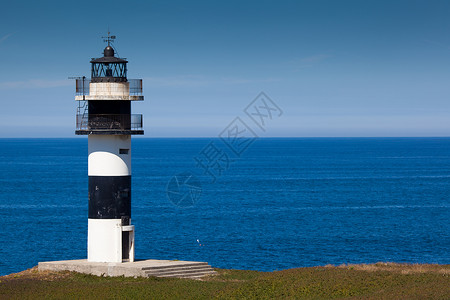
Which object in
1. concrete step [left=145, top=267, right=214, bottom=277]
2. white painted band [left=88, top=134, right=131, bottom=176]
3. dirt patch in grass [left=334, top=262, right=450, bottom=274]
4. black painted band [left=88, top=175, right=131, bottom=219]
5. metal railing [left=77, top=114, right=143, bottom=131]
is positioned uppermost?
metal railing [left=77, top=114, right=143, bottom=131]

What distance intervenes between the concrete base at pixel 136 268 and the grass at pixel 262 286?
530mm

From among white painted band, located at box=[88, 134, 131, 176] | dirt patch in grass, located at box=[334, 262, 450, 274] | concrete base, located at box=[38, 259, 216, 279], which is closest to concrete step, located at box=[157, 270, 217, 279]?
concrete base, located at box=[38, 259, 216, 279]

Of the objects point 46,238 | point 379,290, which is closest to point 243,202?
point 46,238

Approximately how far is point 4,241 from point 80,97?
1219 inches

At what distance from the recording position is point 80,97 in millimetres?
32969

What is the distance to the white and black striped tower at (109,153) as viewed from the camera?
32719 mm

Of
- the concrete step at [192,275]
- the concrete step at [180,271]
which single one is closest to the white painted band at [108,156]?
the concrete step at [180,271]

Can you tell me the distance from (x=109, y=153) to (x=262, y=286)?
11.0 metres

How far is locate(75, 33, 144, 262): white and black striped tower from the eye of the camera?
32.7 meters

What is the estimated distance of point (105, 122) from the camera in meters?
33.2

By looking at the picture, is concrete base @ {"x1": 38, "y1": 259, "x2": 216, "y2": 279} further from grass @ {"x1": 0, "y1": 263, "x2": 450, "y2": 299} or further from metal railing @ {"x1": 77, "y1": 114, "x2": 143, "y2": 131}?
metal railing @ {"x1": 77, "y1": 114, "x2": 143, "y2": 131}

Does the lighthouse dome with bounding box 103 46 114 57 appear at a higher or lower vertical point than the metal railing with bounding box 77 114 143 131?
higher

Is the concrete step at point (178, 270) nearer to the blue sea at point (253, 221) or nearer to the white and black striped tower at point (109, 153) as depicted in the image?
the white and black striped tower at point (109, 153)

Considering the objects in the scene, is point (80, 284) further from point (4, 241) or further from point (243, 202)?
point (243, 202)
